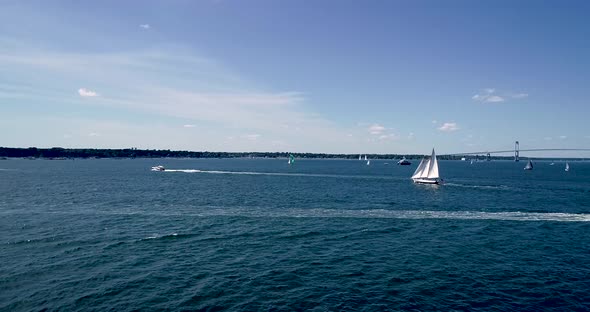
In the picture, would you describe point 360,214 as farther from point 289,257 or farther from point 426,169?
point 426,169

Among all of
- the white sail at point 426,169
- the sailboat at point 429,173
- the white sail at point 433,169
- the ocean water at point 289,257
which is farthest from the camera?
the white sail at point 426,169

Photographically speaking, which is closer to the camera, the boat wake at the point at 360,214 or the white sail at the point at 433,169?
the boat wake at the point at 360,214

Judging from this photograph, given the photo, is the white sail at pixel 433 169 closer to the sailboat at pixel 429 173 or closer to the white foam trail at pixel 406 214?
the sailboat at pixel 429 173

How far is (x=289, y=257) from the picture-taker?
47.1 metres

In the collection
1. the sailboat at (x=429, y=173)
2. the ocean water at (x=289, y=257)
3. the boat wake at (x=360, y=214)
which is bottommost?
the ocean water at (x=289, y=257)

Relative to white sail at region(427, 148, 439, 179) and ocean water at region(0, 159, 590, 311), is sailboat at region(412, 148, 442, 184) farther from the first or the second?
ocean water at region(0, 159, 590, 311)

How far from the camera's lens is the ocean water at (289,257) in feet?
114

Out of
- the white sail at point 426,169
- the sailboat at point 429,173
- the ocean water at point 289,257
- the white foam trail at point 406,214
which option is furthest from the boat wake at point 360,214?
the white sail at point 426,169

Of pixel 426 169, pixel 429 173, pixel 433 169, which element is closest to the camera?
pixel 429 173

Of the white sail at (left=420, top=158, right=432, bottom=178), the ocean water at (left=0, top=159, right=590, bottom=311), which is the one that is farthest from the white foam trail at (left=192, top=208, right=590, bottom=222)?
the white sail at (left=420, top=158, right=432, bottom=178)

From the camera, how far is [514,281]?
3969 centimetres

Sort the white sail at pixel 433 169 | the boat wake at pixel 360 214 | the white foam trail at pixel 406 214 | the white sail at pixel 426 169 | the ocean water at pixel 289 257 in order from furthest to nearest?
1. the white sail at pixel 426 169
2. the white sail at pixel 433 169
3. the white foam trail at pixel 406 214
4. the boat wake at pixel 360 214
5. the ocean water at pixel 289 257

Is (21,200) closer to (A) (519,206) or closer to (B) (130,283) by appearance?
(B) (130,283)

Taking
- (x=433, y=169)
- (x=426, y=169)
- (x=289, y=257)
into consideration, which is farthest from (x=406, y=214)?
(x=426, y=169)
